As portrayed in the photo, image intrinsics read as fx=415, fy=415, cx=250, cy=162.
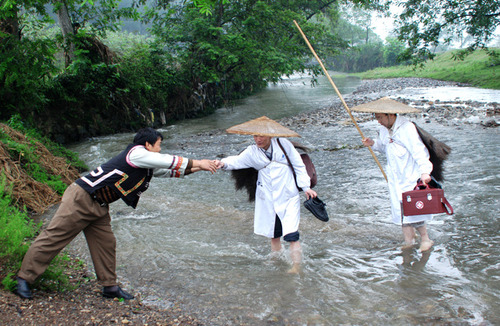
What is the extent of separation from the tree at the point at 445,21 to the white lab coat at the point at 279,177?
60.7 feet

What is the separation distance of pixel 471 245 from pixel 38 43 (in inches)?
470

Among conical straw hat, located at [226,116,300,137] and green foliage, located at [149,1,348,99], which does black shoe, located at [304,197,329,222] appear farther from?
green foliage, located at [149,1,348,99]

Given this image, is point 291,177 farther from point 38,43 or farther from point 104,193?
point 38,43

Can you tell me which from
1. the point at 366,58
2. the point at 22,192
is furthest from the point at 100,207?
the point at 366,58

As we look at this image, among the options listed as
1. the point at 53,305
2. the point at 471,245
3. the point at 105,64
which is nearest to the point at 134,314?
the point at 53,305

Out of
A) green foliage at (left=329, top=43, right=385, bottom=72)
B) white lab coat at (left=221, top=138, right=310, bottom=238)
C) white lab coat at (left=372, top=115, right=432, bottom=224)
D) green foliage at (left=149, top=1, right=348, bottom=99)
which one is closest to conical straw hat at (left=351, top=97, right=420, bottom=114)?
white lab coat at (left=372, top=115, right=432, bottom=224)

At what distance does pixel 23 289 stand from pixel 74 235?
1.94 ft

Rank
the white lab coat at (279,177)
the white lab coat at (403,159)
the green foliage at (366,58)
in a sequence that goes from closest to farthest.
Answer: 1. the white lab coat at (279,177)
2. the white lab coat at (403,159)
3. the green foliage at (366,58)

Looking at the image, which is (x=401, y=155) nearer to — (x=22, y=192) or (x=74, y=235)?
(x=74, y=235)

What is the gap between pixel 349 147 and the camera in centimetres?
1203

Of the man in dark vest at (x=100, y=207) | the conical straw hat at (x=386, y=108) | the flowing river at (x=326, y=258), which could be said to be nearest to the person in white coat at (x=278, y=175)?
the flowing river at (x=326, y=258)

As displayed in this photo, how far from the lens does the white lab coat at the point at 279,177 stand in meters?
4.64

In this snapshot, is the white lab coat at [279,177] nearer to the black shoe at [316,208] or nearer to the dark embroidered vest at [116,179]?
the black shoe at [316,208]

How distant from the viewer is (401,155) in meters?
4.92
